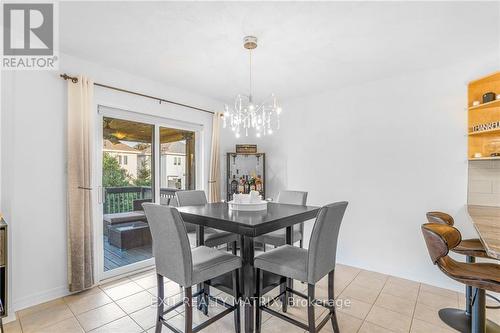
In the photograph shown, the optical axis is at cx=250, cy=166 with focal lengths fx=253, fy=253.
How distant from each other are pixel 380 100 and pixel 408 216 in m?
1.56

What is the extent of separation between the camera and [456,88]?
9.50ft

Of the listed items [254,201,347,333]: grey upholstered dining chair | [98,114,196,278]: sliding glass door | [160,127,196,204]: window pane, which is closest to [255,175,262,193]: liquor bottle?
[160,127,196,204]: window pane

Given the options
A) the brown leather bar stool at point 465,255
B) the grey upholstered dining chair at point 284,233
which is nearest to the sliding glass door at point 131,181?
the grey upholstered dining chair at point 284,233

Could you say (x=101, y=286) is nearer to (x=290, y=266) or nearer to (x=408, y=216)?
(x=290, y=266)

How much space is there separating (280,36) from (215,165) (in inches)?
95.7

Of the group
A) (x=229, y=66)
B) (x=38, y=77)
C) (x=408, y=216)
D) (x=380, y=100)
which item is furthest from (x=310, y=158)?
(x=38, y=77)

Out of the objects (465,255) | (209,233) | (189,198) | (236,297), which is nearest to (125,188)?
(189,198)

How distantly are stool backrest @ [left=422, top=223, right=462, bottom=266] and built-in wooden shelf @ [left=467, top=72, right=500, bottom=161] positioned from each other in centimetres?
153

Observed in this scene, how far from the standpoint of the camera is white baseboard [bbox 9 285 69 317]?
2.39 metres

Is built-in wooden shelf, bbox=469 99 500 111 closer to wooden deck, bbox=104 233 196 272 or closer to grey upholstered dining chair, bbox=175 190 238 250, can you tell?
grey upholstered dining chair, bbox=175 190 238 250

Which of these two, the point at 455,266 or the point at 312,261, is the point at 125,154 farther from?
the point at 455,266

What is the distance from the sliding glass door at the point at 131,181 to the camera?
126 inches

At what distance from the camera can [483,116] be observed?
2740 millimetres

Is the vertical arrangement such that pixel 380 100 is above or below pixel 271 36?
below
